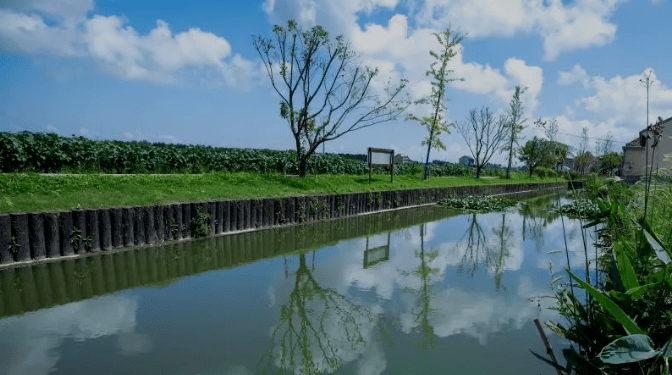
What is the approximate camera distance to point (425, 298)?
6.03m

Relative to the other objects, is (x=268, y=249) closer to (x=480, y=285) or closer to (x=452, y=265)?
(x=452, y=265)

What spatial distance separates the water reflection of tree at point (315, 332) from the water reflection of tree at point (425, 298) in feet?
1.97

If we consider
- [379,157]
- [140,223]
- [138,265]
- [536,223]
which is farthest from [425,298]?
[379,157]

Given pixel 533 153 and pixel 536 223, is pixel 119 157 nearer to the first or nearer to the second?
pixel 536 223

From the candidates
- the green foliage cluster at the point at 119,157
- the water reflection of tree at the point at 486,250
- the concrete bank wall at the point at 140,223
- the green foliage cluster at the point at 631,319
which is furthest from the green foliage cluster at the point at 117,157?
the green foliage cluster at the point at 631,319

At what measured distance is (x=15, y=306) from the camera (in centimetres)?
524

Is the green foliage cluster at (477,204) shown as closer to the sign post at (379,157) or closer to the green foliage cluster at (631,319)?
the sign post at (379,157)

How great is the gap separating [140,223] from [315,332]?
5.18 metres

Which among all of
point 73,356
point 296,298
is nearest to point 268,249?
point 296,298

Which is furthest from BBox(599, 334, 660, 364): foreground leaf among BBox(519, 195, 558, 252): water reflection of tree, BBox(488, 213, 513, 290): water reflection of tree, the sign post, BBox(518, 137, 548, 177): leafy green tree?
BBox(518, 137, 548, 177): leafy green tree

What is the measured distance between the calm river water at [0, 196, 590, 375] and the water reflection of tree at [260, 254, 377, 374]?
20 millimetres

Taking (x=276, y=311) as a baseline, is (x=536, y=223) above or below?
below

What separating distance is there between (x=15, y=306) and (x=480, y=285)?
653cm

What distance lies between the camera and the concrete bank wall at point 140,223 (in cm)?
669
